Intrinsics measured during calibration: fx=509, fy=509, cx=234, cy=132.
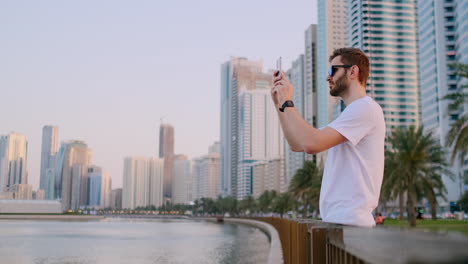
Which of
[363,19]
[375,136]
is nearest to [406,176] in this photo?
[375,136]

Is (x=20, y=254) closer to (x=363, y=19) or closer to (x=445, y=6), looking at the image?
(x=445, y=6)

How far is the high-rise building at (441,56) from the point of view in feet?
327

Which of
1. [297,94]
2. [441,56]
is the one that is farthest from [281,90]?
[297,94]

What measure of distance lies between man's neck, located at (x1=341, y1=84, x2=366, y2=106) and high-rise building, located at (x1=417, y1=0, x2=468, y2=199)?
102224mm

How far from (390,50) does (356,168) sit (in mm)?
143519

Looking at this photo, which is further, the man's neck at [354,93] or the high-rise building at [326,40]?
the high-rise building at [326,40]

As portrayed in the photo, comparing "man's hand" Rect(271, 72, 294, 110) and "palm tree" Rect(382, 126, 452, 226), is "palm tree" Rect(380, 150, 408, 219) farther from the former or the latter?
"man's hand" Rect(271, 72, 294, 110)

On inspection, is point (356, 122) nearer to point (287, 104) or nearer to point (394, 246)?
point (287, 104)

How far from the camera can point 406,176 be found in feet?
105

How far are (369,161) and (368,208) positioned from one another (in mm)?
238

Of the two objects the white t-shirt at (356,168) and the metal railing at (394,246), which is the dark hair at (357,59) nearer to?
the white t-shirt at (356,168)

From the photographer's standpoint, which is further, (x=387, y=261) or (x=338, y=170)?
(x=338, y=170)

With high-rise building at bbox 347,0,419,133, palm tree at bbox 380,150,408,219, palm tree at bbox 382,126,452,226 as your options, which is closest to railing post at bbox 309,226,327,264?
palm tree at bbox 382,126,452,226

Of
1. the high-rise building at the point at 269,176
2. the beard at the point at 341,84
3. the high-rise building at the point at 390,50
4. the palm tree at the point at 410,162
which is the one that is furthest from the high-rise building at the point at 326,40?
the beard at the point at 341,84
